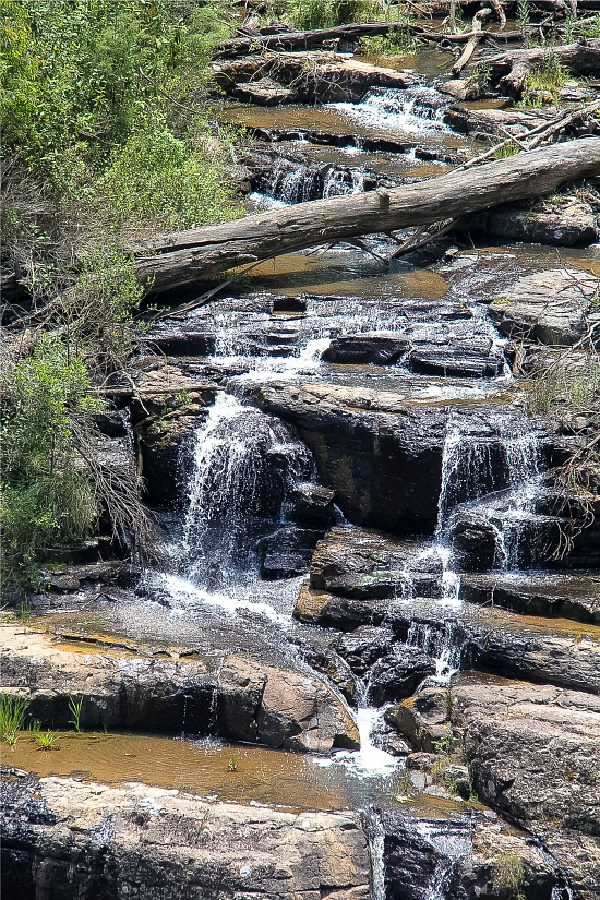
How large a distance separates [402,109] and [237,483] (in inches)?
430

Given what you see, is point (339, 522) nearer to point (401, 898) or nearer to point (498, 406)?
point (498, 406)

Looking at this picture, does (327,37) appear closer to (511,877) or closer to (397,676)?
(397,676)

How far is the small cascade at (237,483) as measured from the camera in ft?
33.1

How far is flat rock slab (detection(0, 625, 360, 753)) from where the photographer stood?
23.3 feet

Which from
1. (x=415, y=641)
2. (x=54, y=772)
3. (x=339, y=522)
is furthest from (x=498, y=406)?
(x=54, y=772)

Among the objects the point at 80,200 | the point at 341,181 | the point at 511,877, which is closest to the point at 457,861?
the point at 511,877

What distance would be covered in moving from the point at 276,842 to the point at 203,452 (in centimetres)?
497

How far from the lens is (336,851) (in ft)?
19.4

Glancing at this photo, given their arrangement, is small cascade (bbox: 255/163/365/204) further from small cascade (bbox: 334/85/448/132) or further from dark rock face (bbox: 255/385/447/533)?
dark rock face (bbox: 255/385/447/533)

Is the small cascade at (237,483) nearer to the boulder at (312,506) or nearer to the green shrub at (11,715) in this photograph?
the boulder at (312,506)

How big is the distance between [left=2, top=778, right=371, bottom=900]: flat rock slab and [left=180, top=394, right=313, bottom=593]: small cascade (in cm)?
405

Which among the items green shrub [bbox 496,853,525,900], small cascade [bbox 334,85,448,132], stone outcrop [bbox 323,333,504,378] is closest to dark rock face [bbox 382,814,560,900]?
green shrub [bbox 496,853,525,900]

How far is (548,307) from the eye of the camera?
11727 millimetres

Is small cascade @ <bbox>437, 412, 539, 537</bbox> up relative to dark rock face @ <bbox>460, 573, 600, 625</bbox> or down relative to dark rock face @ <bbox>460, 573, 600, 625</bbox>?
up
